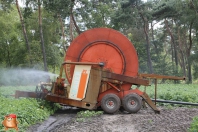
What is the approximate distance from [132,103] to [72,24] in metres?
24.2

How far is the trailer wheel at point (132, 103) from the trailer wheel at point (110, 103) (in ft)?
0.80

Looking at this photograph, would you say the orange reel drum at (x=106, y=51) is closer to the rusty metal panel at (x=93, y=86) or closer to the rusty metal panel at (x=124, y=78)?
the rusty metal panel at (x=124, y=78)


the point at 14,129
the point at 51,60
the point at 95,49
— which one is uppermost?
the point at 51,60

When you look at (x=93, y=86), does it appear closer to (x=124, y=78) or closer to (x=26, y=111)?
(x=124, y=78)

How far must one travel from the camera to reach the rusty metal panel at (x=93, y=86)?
9.68 metres

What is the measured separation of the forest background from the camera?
27.5 m

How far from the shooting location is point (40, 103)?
9992mm

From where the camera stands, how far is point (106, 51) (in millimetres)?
10586

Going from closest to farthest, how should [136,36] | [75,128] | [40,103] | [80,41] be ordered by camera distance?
1. [75,128]
2. [40,103]
3. [80,41]
4. [136,36]

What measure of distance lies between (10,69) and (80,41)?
28099 mm

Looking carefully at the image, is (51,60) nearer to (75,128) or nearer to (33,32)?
(33,32)

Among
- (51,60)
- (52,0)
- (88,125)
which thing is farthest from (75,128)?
(51,60)

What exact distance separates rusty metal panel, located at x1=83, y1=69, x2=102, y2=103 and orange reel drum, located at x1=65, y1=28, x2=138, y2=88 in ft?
2.84
